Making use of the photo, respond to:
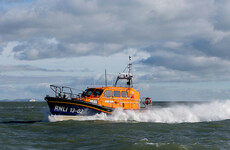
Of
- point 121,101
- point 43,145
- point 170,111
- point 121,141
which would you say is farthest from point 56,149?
point 170,111

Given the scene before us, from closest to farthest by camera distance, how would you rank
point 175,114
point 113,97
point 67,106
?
point 67,106
point 113,97
point 175,114

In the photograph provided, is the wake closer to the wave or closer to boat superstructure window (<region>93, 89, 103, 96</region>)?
the wave

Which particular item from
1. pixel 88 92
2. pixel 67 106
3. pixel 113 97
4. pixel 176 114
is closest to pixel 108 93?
pixel 113 97

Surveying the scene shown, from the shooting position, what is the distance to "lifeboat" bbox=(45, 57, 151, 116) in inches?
677

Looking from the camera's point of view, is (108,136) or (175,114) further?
(175,114)

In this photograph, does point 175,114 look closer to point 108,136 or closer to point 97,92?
point 97,92

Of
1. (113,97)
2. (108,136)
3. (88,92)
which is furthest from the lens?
(88,92)

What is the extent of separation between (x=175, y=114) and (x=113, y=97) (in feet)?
20.2

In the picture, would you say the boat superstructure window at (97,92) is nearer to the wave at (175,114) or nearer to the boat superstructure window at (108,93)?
the boat superstructure window at (108,93)

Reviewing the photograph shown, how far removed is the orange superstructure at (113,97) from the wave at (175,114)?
0.63 metres

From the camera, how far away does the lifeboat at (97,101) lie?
17.2 meters

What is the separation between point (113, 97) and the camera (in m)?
19.0

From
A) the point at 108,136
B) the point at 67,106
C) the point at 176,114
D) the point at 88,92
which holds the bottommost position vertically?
the point at 108,136

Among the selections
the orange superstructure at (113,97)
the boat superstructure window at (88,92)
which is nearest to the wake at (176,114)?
the orange superstructure at (113,97)
